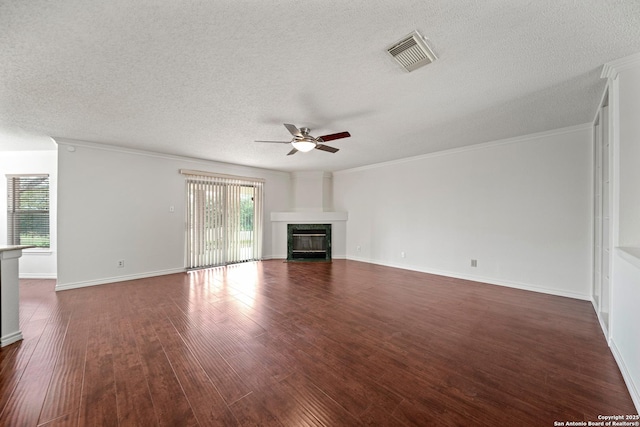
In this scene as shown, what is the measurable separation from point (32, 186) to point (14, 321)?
162 inches

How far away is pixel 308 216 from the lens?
6.64 meters

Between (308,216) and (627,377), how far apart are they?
5.70 m

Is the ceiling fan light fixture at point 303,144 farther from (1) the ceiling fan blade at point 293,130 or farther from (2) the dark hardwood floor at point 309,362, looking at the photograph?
(2) the dark hardwood floor at point 309,362

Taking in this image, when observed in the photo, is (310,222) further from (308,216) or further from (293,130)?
(293,130)

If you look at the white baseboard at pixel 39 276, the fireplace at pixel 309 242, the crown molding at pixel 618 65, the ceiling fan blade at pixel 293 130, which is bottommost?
the white baseboard at pixel 39 276

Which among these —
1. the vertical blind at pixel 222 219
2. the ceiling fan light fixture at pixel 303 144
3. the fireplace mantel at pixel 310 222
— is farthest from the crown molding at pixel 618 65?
the vertical blind at pixel 222 219

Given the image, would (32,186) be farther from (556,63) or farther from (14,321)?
(556,63)

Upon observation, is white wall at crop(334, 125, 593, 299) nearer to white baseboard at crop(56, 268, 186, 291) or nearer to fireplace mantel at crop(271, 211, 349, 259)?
fireplace mantel at crop(271, 211, 349, 259)

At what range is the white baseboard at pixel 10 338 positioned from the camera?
2.25 m

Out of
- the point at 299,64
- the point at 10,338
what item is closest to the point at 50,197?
the point at 10,338

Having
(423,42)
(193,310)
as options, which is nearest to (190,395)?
(193,310)

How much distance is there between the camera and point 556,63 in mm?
1975

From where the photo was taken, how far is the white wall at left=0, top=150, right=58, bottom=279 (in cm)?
470

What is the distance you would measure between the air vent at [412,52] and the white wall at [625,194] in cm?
164
